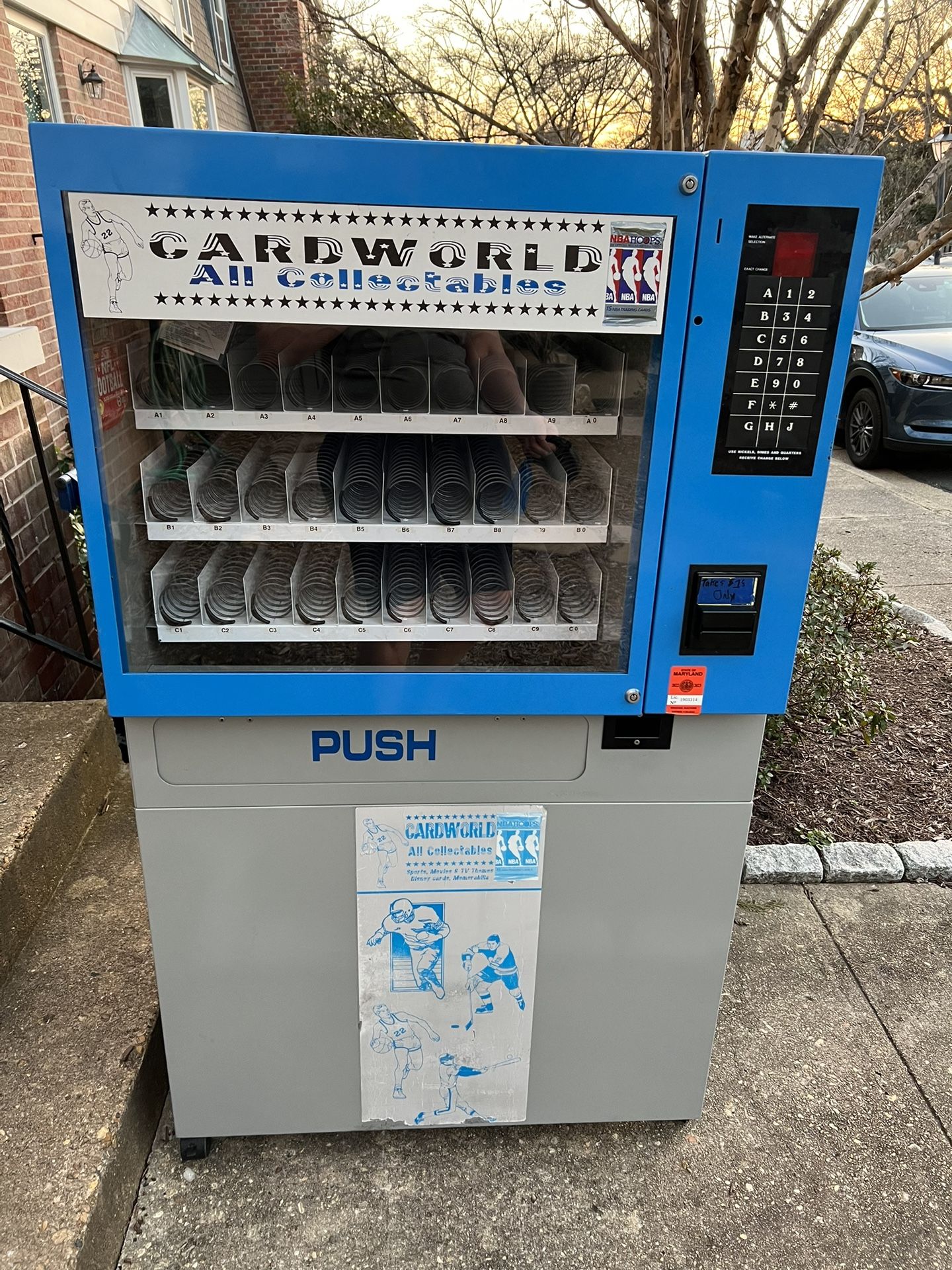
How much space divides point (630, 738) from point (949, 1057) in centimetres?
153

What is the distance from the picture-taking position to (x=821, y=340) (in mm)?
1530

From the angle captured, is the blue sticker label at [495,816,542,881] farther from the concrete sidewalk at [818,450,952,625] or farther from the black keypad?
the concrete sidewalk at [818,450,952,625]

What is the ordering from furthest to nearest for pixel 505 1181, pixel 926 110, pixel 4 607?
pixel 926 110 → pixel 4 607 → pixel 505 1181

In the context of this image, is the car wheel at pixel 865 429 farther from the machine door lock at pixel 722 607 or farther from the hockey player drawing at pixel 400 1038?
the hockey player drawing at pixel 400 1038

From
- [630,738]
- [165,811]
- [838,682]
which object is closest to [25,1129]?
[165,811]

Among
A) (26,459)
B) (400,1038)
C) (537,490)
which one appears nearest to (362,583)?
(537,490)

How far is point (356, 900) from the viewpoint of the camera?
1.93 metres

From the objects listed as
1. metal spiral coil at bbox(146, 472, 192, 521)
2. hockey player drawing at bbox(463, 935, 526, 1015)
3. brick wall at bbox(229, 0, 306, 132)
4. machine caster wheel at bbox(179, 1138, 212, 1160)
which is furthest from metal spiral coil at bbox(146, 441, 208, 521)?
brick wall at bbox(229, 0, 306, 132)

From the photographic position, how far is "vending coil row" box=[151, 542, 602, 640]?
175cm

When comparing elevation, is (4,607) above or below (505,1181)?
above

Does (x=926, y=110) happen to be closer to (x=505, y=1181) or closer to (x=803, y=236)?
(x=803, y=236)

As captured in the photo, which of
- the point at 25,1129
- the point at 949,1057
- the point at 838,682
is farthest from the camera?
the point at 838,682

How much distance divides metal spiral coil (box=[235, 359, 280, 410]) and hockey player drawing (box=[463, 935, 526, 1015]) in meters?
1.26

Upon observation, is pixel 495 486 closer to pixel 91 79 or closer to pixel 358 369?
pixel 358 369
